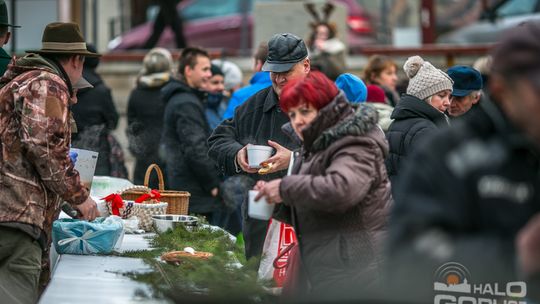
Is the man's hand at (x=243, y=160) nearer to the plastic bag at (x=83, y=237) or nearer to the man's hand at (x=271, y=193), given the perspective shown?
the plastic bag at (x=83, y=237)

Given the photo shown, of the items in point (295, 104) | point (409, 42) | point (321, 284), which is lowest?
point (321, 284)

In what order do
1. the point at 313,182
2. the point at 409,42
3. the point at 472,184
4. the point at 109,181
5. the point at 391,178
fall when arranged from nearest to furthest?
the point at 472,184 < the point at 313,182 < the point at 391,178 < the point at 109,181 < the point at 409,42

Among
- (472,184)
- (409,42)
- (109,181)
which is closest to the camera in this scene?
(472,184)

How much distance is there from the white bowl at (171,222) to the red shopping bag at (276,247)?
0.96 m

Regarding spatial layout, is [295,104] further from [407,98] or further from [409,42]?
[409,42]

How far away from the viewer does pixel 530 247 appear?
382 centimetres

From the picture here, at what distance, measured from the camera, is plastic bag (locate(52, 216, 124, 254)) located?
7.07 metres

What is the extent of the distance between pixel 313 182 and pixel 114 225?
199cm

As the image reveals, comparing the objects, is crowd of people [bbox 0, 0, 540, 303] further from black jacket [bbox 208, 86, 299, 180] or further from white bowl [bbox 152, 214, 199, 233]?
white bowl [bbox 152, 214, 199, 233]

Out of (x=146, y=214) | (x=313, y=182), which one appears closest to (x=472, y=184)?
(x=313, y=182)

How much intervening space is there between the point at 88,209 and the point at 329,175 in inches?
74.2

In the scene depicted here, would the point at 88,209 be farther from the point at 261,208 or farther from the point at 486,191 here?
the point at 486,191

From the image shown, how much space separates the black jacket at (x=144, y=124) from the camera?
443 inches

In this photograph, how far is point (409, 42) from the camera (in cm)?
1978
